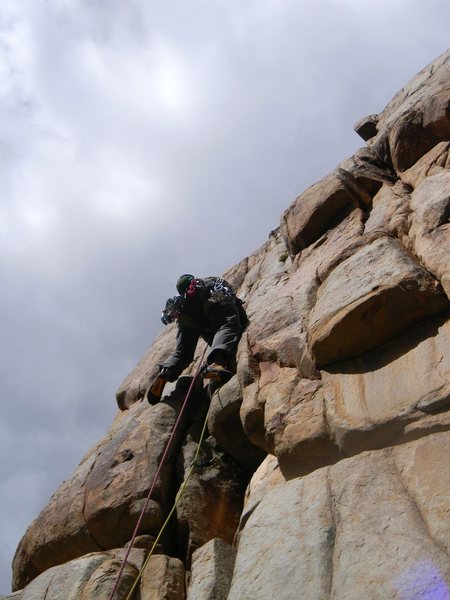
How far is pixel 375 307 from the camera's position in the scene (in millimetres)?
7238

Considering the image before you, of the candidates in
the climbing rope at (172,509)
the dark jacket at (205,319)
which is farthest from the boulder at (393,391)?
the dark jacket at (205,319)

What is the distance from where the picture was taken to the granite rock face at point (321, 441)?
5617 mm

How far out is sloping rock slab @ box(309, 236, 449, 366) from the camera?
7.12 meters

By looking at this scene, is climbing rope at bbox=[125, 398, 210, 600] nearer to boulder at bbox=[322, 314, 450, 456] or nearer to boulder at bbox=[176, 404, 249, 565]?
boulder at bbox=[176, 404, 249, 565]

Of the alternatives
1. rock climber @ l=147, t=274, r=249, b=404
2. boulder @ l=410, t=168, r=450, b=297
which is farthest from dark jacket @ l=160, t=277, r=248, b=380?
boulder @ l=410, t=168, r=450, b=297

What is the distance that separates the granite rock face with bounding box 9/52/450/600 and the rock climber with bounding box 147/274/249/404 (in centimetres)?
43

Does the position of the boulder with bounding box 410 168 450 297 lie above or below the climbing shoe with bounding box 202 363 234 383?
below

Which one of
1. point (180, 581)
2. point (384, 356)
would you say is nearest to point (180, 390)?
point (180, 581)

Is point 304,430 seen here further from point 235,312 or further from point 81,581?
point 235,312

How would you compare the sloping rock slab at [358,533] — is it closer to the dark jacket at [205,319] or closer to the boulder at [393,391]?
the boulder at [393,391]

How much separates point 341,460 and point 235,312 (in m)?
5.27

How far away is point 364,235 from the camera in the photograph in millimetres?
9383

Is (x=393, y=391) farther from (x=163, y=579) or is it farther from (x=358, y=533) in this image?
(x=163, y=579)

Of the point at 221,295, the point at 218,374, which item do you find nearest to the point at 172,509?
the point at 218,374
